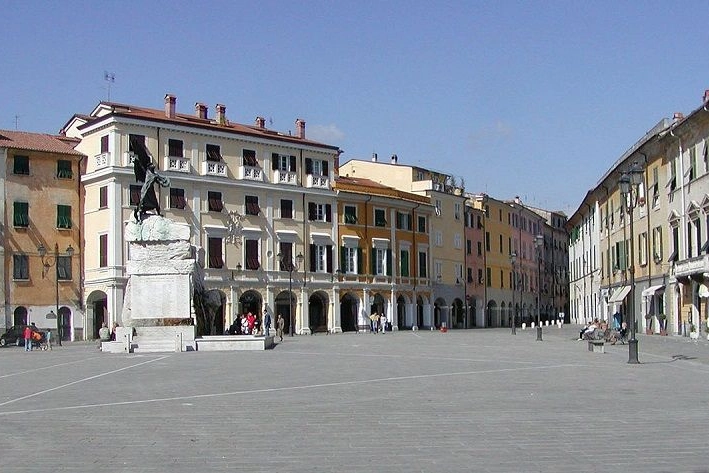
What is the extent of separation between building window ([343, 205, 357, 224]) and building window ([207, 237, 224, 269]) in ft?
40.6

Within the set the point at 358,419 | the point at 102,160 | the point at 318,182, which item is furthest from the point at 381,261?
the point at 358,419

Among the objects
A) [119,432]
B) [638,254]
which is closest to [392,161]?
[638,254]

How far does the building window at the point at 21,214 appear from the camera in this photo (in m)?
62.1

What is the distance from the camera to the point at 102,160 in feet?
210

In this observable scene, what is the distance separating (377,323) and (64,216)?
24.0m

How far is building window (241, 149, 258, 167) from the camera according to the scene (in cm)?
7062

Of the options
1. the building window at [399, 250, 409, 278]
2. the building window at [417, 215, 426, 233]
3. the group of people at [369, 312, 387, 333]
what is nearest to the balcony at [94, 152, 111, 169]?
the group of people at [369, 312, 387, 333]

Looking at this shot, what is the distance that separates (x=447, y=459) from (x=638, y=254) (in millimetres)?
51298

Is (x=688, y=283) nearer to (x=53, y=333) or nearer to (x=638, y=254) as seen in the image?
(x=638, y=254)

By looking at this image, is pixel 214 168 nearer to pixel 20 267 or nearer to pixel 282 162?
pixel 282 162

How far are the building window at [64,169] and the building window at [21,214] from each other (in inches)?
133

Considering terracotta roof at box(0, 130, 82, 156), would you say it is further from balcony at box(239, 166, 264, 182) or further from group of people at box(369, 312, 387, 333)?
group of people at box(369, 312, 387, 333)

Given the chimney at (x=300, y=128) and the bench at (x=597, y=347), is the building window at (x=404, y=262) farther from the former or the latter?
the bench at (x=597, y=347)

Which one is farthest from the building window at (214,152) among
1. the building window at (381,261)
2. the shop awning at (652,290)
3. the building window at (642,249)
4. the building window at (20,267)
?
the shop awning at (652,290)
